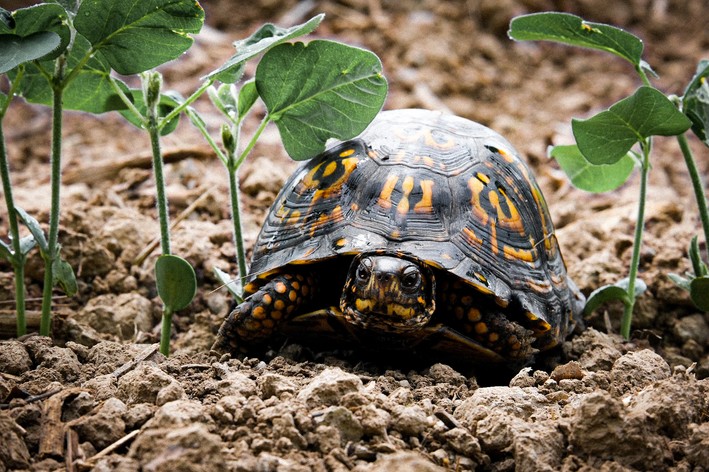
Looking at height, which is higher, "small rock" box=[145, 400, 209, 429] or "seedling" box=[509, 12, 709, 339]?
"seedling" box=[509, 12, 709, 339]

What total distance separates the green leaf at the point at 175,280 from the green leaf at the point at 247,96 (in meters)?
0.57

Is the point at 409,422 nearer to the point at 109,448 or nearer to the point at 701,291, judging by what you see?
the point at 109,448

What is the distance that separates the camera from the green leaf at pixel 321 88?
251 cm

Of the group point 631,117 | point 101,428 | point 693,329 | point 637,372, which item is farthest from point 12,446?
point 693,329

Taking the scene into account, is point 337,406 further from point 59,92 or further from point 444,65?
point 444,65

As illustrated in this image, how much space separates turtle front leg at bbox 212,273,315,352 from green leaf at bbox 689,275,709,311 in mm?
1377

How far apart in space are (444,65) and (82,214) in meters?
3.74

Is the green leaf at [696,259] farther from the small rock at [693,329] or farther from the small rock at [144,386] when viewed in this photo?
the small rock at [144,386]

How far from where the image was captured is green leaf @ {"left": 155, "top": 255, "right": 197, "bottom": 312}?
2.47m

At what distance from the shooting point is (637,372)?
7.52 feet

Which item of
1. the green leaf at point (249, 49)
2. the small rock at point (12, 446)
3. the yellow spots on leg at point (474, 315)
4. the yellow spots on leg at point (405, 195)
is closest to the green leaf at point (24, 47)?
the green leaf at point (249, 49)

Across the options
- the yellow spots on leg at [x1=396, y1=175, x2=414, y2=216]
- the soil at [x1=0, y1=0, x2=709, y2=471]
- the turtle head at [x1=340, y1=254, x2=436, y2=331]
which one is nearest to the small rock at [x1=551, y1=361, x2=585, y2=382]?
the soil at [x1=0, y1=0, x2=709, y2=471]

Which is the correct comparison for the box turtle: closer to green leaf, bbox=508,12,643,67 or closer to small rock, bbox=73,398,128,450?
green leaf, bbox=508,12,643,67

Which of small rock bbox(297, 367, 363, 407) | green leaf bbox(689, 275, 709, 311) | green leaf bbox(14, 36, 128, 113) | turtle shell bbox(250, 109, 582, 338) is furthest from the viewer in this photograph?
green leaf bbox(689, 275, 709, 311)
